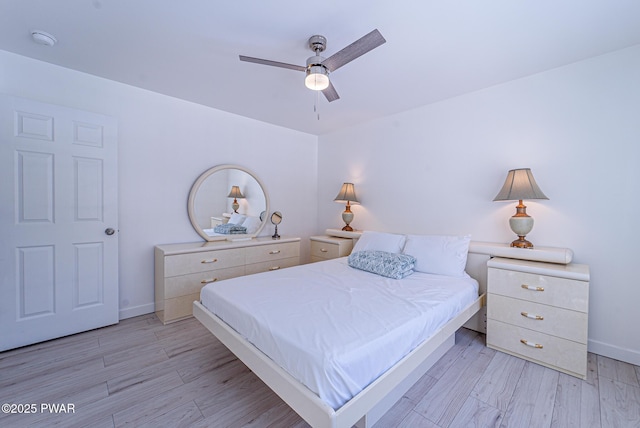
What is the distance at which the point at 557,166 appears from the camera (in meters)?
2.31

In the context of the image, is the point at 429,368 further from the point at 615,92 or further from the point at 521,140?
the point at 615,92

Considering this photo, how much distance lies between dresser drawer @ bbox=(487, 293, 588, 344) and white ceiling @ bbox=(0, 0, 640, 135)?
2.02 m

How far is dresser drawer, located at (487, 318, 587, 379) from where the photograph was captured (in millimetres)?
1872

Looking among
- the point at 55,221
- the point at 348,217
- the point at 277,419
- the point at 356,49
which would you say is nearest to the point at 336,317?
the point at 277,419

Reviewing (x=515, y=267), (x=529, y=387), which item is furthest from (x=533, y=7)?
(x=529, y=387)

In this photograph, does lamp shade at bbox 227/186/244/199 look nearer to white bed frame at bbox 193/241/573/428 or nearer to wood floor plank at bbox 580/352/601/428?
white bed frame at bbox 193/241/573/428

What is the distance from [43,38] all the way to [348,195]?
3.28 metres

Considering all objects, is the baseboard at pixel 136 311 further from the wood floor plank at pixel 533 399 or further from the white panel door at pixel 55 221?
the wood floor plank at pixel 533 399

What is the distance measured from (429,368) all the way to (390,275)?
75 centimetres

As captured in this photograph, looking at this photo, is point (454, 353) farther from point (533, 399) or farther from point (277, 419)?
point (277, 419)

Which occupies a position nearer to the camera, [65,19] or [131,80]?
[65,19]

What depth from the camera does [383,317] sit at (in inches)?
59.9

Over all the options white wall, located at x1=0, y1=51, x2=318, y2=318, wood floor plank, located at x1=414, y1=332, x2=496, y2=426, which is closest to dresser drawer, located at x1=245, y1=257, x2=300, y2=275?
white wall, located at x1=0, y1=51, x2=318, y2=318

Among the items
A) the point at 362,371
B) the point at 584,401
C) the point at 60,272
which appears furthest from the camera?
the point at 60,272
